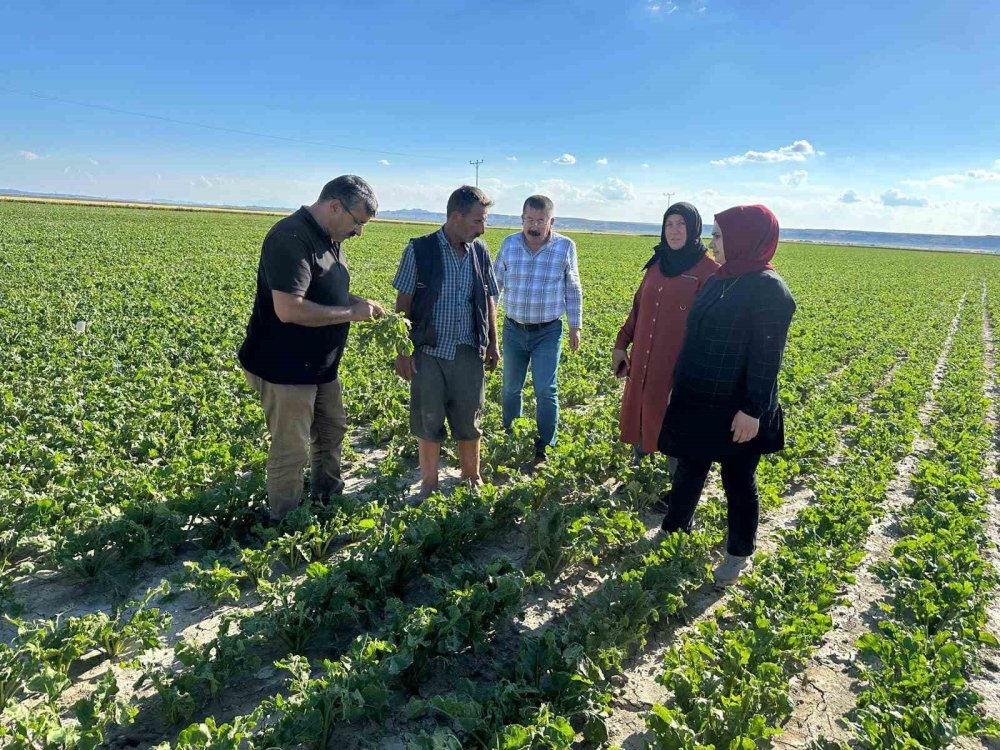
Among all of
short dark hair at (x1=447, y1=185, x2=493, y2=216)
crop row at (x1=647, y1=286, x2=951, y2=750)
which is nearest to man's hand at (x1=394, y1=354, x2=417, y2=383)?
short dark hair at (x1=447, y1=185, x2=493, y2=216)

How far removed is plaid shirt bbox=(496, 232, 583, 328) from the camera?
17.5 ft

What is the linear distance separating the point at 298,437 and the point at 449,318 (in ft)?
4.37

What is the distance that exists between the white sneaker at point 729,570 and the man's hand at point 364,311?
9.17 ft

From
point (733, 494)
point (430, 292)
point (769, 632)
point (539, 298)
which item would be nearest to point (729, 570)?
point (733, 494)

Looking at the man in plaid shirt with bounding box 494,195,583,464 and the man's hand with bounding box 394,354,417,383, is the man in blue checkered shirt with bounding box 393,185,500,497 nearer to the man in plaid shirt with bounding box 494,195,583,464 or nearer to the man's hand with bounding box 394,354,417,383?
the man's hand with bounding box 394,354,417,383

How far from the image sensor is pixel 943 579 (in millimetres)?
3873

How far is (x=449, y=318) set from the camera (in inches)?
174

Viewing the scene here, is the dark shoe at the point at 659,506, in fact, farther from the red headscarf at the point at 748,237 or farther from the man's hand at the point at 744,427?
the red headscarf at the point at 748,237

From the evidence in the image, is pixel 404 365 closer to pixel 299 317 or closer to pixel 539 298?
pixel 299 317

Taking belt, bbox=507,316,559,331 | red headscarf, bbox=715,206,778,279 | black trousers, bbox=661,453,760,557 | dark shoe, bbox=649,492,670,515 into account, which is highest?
red headscarf, bbox=715,206,778,279

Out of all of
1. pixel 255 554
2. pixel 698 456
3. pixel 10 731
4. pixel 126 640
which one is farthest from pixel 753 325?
pixel 10 731

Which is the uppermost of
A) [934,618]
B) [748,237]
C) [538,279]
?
[748,237]

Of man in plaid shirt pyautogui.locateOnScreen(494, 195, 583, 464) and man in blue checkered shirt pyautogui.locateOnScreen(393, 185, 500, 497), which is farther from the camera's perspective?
man in plaid shirt pyautogui.locateOnScreen(494, 195, 583, 464)

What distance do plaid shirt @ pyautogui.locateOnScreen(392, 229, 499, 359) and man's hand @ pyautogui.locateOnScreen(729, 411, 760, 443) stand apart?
197 centimetres
